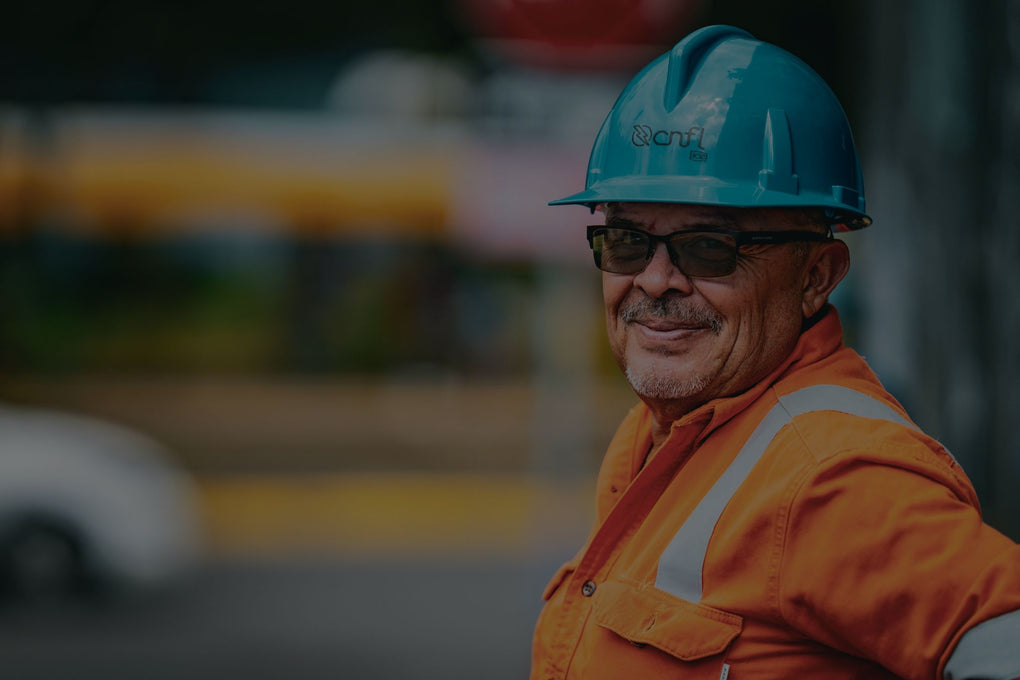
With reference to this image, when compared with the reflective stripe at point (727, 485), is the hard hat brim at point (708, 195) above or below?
above

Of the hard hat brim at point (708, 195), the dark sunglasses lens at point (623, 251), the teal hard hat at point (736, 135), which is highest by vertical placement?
the teal hard hat at point (736, 135)

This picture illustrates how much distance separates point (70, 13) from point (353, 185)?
4.04m

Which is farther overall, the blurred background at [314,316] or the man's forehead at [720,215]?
the blurred background at [314,316]

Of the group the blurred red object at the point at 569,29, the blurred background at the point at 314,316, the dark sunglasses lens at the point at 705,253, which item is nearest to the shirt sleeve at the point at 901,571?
the dark sunglasses lens at the point at 705,253

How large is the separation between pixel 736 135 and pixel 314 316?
1276 centimetres

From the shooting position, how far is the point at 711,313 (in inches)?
75.0

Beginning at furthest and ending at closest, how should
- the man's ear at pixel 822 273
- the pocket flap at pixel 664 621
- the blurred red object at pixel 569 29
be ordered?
the blurred red object at pixel 569 29 < the man's ear at pixel 822 273 < the pocket flap at pixel 664 621

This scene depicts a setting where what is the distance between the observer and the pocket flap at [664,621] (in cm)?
160

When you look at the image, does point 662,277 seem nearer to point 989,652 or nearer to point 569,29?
point 989,652

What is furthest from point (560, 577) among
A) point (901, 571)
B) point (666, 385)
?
point (901, 571)

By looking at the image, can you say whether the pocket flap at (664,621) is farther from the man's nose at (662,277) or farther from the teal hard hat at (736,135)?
the teal hard hat at (736,135)

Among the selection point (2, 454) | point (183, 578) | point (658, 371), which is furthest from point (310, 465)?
point (658, 371)

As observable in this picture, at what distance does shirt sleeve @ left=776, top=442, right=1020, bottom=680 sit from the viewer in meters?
1.44

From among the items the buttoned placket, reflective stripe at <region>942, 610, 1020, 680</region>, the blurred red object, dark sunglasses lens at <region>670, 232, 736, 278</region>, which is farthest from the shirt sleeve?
the blurred red object
